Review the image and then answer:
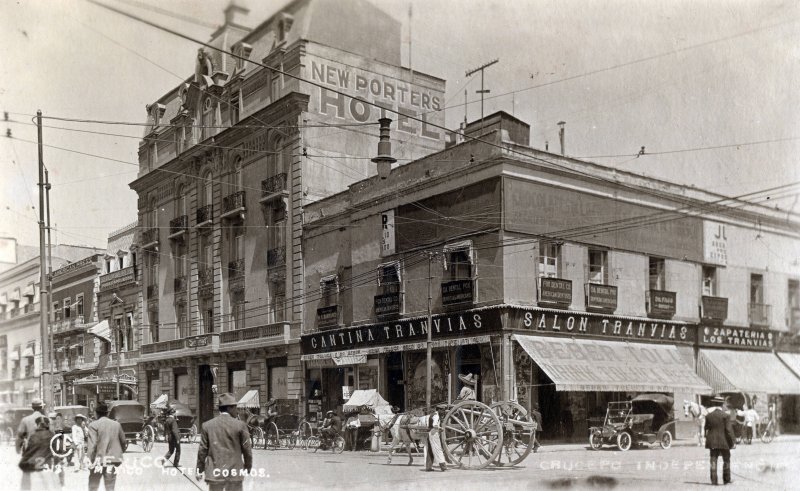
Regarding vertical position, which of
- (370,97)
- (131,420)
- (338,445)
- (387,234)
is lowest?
(338,445)

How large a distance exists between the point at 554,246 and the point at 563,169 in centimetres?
242

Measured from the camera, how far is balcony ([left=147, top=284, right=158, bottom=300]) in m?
45.6

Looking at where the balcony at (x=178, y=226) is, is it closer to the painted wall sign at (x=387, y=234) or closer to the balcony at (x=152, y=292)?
the balcony at (x=152, y=292)

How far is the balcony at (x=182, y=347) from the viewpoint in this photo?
39000 millimetres

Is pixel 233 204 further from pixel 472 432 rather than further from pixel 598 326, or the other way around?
pixel 472 432

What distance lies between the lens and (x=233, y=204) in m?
38.5

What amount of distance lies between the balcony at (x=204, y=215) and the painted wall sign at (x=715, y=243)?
22.7 meters

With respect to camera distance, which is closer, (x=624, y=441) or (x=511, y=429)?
(x=511, y=429)

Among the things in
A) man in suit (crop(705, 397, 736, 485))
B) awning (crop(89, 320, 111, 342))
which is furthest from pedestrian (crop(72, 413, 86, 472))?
awning (crop(89, 320, 111, 342))

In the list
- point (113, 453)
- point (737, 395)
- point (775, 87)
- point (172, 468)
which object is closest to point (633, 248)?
point (737, 395)

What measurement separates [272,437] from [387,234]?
8081 mm

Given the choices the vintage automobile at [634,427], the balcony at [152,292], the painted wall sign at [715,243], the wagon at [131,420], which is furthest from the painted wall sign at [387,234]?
the balcony at [152,292]

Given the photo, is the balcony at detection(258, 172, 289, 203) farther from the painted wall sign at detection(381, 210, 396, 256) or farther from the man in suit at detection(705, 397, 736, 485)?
the man in suit at detection(705, 397, 736, 485)

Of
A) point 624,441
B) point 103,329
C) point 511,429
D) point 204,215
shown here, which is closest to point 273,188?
point 204,215
